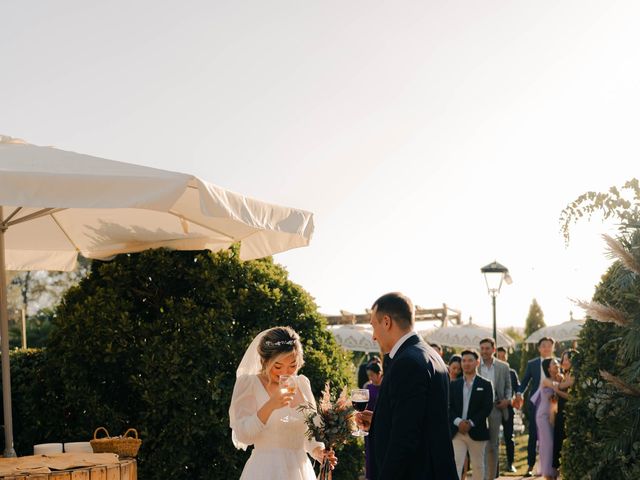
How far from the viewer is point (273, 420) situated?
24.2 feet

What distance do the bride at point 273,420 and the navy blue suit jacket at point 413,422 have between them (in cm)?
173

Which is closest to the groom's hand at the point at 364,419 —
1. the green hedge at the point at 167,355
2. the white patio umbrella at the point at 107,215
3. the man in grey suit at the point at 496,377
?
the white patio umbrella at the point at 107,215

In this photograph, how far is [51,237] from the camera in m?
10.6

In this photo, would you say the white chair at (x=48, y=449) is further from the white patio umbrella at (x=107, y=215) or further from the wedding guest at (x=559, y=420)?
the wedding guest at (x=559, y=420)

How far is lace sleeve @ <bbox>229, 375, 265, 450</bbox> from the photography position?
→ 23.6 feet

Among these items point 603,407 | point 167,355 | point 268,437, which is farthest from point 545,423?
point 268,437

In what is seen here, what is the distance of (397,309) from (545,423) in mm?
10415

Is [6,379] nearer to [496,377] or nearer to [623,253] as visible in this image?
[623,253]

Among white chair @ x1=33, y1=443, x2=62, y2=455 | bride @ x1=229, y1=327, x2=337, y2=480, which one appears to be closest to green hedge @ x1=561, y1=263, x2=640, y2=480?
bride @ x1=229, y1=327, x2=337, y2=480

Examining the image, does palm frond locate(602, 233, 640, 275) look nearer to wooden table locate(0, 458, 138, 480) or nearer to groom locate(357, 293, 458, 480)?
groom locate(357, 293, 458, 480)

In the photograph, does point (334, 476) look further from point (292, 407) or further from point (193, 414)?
point (292, 407)

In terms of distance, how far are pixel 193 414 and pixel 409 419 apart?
4.61m

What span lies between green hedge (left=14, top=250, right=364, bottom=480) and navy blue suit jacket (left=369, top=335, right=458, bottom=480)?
14.1ft

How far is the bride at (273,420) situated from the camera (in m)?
7.31
